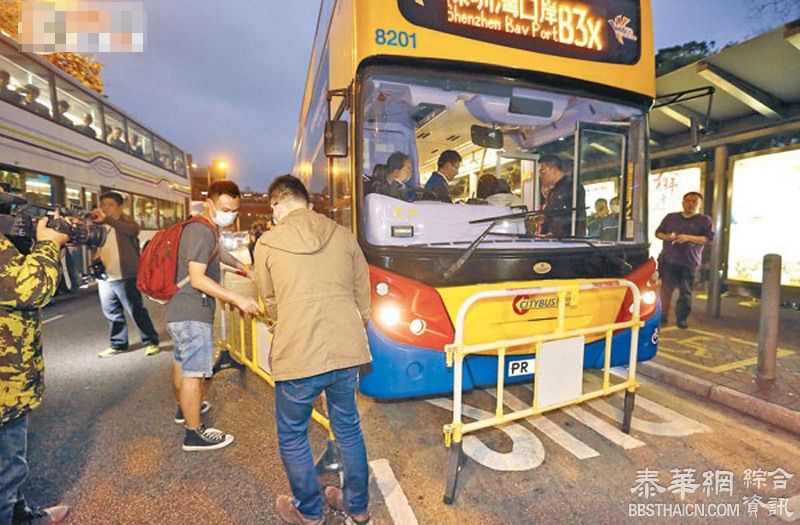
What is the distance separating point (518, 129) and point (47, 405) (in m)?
4.92

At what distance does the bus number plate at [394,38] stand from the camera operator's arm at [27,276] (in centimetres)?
225

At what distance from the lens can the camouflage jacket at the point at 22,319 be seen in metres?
1.79

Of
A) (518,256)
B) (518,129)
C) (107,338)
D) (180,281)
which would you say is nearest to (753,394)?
(518,256)

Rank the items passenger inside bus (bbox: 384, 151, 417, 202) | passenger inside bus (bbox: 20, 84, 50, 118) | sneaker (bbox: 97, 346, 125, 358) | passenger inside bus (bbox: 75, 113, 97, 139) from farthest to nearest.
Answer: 1. passenger inside bus (bbox: 75, 113, 97, 139)
2. passenger inside bus (bbox: 20, 84, 50, 118)
3. sneaker (bbox: 97, 346, 125, 358)
4. passenger inside bus (bbox: 384, 151, 417, 202)

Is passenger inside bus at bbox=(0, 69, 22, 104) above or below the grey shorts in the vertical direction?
above

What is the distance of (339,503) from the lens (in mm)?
2379

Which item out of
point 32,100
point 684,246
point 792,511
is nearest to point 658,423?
point 792,511

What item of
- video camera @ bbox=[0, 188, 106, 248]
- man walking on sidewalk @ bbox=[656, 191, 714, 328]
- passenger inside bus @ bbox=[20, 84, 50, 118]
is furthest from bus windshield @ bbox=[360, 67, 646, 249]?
passenger inside bus @ bbox=[20, 84, 50, 118]

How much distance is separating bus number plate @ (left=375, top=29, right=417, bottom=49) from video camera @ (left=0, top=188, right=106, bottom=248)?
2072mm

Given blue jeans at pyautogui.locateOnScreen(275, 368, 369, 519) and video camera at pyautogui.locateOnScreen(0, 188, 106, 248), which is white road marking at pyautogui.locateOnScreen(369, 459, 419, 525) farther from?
video camera at pyautogui.locateOnScreen(0, 188, 106, 248)

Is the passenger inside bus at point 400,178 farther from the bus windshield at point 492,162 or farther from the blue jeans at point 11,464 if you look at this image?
the blue jeans at point 11,464

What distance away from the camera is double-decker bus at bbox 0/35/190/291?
7262 millimetres

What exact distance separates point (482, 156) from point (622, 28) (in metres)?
1.53

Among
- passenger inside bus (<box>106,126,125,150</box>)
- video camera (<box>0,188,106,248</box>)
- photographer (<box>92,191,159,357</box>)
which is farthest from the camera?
passenger inside bus (<box>106,126,125,150</box>)
